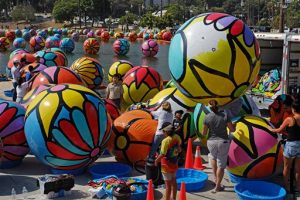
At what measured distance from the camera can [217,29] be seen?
9.34m

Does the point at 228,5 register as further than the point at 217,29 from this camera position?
Yes

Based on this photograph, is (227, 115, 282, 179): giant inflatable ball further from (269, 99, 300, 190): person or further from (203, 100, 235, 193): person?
(269, 99, 300, 190): person

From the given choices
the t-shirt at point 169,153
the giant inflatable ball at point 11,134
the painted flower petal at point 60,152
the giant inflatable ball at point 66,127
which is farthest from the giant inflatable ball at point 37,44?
the t-shirt at point 169,153

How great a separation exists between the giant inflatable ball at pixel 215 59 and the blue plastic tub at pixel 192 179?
1.42 meters

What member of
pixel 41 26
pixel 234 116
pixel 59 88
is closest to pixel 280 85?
pixel 234 116

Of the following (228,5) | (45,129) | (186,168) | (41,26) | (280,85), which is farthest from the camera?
(228,5)

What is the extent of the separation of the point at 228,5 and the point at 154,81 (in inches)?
6708

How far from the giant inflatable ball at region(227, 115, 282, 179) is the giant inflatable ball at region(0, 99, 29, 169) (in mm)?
4195

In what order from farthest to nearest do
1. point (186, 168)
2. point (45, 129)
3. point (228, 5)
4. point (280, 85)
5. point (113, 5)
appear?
point (228, 5) < point (113, 5) < point (280, 85) < point (186, 168) < point (45, 129)

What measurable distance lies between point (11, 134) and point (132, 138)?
2.43m

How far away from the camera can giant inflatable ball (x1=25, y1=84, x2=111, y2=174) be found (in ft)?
29.7

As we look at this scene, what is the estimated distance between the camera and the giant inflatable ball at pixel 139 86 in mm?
15664

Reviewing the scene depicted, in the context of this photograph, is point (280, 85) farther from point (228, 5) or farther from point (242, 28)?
point (228, 5)

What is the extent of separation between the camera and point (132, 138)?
32.9 ft
